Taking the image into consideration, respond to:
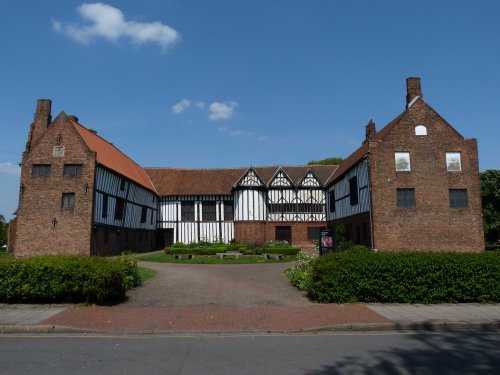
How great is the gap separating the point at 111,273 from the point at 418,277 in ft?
28.5

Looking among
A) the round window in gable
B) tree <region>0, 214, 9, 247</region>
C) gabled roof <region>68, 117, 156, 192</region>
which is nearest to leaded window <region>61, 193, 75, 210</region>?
gabled roof <region>68, 117, 156, 192</region>

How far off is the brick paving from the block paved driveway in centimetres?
67

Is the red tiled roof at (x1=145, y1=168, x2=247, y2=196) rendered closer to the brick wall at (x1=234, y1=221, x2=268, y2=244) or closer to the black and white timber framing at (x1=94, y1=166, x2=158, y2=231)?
the black and white timber framing at (x1=94, y1=166, x2=158, y2=231)

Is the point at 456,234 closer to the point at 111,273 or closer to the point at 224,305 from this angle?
the point at 224,305

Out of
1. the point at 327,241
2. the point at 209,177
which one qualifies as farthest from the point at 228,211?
the point at 327,241

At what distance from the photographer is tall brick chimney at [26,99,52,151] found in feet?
91.9

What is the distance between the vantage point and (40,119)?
1111 inches

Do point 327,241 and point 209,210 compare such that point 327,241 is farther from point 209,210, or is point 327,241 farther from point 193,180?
point 193,180

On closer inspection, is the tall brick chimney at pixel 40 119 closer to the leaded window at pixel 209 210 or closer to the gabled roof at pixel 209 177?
the gabled roof at pixel 209 177

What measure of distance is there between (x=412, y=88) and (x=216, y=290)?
70.0ft

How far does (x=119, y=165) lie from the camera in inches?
1219

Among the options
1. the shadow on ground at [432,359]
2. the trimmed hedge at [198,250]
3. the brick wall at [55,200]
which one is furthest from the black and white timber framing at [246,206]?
the shadow on ground at [432,359]

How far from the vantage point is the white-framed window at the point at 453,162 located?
991 inches

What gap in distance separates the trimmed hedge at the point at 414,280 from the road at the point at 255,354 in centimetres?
278
